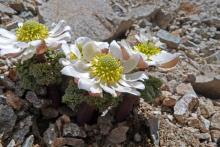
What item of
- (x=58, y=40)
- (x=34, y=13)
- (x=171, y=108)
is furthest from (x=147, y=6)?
(x=58, y=40)

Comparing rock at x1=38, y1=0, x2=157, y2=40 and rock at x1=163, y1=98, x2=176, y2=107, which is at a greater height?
rock at x1=38, y1=0, x2=157, y2=40

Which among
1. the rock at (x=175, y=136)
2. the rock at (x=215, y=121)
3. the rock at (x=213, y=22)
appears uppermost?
the rock at (x=175, y=136)

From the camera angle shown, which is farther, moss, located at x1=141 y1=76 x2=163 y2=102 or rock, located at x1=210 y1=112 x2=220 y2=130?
rock, located at x1=210 y1=112 x2=220 y2=130

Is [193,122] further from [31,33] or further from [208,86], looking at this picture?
[31,33]

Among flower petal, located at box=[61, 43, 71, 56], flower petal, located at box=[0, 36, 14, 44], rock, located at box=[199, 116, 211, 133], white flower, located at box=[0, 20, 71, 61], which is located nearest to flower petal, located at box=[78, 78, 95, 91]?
flower petal, located at box=[61, 43, 71, 56]

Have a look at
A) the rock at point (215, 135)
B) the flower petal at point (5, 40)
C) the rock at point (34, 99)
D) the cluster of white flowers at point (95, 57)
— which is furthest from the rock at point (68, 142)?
the rock at point (215, 135)

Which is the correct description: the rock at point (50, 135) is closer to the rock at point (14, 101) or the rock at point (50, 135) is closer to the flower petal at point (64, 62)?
the rock at point (14, 101)

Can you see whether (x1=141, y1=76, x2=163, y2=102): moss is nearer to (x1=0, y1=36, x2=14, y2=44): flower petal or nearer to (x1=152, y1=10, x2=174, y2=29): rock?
(x1=0, y1=36, x2=14, y2=44): flower petal
